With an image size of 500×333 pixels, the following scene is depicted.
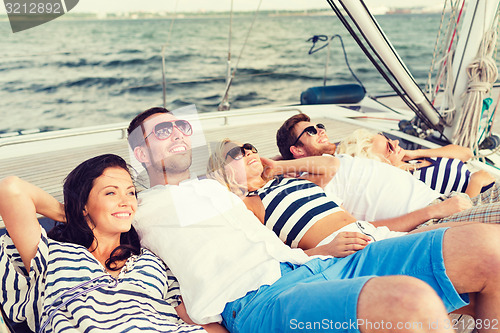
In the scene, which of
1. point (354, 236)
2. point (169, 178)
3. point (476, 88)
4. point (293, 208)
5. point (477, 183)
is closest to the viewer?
point (354, 236)

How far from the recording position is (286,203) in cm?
207

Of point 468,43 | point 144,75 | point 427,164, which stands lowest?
point 144,75

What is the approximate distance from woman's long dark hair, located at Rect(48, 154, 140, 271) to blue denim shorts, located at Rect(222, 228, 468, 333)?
1.57 ft

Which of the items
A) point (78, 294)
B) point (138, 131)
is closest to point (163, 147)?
point (138, 131)

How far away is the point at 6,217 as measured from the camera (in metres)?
1.41

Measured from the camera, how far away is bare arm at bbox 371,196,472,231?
7.25 ft

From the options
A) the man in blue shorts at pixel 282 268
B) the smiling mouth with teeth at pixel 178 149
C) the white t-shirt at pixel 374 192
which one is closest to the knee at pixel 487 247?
the man in blue shorts at pixel 282 268

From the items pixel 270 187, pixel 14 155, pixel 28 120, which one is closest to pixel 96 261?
pixel 270 187

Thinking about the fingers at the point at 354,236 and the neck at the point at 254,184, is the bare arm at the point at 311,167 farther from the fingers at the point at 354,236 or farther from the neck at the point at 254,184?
the fingers at the point at 354,236

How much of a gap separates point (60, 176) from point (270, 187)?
64.7 inches

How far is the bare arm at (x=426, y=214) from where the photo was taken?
7.25 feet

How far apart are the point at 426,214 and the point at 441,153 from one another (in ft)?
2.82

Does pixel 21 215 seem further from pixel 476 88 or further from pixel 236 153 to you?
pixel 476 88

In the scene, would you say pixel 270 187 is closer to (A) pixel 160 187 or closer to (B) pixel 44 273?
(A) pixel 160 187
